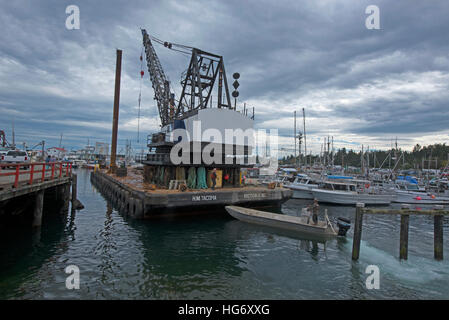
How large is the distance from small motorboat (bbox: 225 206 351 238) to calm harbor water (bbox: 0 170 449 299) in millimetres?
848

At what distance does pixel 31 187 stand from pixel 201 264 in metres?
11.0

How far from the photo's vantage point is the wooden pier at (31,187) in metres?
11.7

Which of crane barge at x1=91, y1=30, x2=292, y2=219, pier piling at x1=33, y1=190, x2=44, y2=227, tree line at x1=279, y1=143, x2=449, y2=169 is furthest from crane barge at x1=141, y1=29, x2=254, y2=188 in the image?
tree line at x1=279, y1=143, x2=449, y2=169

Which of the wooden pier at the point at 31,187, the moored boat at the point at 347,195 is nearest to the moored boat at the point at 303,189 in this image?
the moored boat at the point at 347,195

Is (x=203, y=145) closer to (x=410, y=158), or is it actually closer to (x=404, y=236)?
(x=404, y=236)

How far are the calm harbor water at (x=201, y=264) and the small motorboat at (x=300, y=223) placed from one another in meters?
0.85

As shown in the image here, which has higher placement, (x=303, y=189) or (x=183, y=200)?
(x=183, y=200)

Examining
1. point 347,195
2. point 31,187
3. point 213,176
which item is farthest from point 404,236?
point 31,187

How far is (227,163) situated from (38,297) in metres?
17.8

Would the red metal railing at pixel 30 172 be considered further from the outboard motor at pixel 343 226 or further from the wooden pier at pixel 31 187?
the outboard motor at pixel 343 226

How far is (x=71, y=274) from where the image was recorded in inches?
383

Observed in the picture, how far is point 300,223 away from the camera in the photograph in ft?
Result: 54.6
